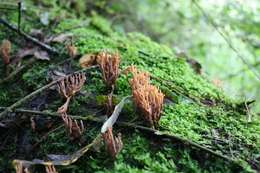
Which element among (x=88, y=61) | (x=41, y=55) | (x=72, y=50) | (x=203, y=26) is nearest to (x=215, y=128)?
(x=88, y=61)

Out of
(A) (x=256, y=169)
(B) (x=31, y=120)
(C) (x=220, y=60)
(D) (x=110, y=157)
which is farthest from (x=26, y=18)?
(C) (x=220, y=60)

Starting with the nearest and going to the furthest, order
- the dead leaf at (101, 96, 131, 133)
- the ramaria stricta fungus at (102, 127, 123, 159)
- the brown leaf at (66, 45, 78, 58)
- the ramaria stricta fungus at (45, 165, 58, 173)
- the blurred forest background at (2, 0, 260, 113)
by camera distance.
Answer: the ramaria stricta fungus at (45, 165, 58, 173)
the ramaria stricta fungus at (102, 127, 123, 159)
the dead leaf at (101, 96, 131, 133)
the brown leaf at (66, 45, 78, 58)
the blurred forest background at (2, 0, 260, 113)

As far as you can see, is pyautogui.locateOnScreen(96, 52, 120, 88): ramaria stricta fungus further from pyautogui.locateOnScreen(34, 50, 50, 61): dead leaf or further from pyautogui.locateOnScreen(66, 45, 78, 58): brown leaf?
pyautogui.locateOnScreen(34, 50, 50, 61): dead leaf

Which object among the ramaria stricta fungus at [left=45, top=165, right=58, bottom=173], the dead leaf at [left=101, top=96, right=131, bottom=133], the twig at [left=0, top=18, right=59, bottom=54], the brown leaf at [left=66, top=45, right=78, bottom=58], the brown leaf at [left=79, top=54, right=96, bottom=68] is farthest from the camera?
the twig at [left=0, top=18, right=59, bottom=54]

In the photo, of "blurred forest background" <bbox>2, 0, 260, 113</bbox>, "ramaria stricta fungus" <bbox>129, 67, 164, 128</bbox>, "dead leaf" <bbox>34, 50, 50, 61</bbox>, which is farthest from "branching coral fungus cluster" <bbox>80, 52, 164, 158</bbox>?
"blurred forest background" <bbox>2, 0, 260, 113</bbox>

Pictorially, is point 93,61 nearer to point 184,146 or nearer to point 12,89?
point 12,89

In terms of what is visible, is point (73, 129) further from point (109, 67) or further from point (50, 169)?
point (109, 67)

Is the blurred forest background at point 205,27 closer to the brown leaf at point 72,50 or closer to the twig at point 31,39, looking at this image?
the twig at point 31,39
